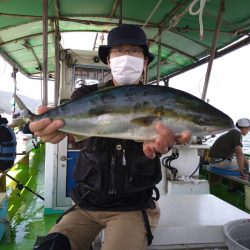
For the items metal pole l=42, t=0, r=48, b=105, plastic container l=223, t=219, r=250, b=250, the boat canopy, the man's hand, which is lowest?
plastic container l=223, t=219, r=250, b=250

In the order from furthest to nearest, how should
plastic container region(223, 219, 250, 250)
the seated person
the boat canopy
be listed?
the seated person
the boat canopy
plastic container region(223, 219, 250, 250)

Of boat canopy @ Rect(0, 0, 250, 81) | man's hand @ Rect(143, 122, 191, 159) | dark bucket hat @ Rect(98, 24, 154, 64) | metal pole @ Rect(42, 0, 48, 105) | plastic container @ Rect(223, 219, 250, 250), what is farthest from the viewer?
boat canopy @ Rect(0, 0, 250, 81)

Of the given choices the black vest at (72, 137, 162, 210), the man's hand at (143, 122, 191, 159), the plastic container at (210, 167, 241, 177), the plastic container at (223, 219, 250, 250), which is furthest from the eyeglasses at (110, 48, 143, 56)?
the plastic container at (210, 167, 241, 177)

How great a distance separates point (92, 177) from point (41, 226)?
3.90 m

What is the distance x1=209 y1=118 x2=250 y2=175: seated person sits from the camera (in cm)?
807

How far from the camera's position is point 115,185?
2467 millimetres

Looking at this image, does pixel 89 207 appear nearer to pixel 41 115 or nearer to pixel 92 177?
pixel 92 177

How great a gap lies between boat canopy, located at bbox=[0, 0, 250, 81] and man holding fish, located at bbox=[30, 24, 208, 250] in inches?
88.8

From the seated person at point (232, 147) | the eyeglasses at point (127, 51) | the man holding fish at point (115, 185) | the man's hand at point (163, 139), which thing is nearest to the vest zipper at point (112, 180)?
the man holding fish at point (115, 185)

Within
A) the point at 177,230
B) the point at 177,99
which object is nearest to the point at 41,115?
the point at 177,99

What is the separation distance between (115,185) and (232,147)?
665 cm

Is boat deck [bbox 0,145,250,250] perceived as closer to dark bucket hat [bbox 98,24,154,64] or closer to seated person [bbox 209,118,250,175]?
dark bucket hat [bbox 98,24,154,64]

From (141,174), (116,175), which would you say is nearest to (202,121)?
(141,174)

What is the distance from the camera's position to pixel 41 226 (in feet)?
19.4
